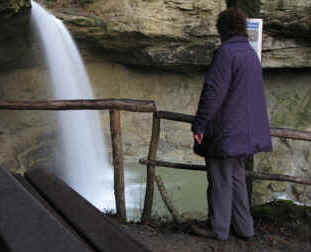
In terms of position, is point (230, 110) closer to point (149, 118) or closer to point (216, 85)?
point (216, 85)

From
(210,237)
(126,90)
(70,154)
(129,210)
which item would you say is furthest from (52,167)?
(210,237)

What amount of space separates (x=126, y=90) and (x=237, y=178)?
24.5 ft

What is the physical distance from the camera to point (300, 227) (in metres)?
3.26

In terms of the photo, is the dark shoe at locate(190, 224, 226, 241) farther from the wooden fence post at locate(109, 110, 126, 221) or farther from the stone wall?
the stone wall

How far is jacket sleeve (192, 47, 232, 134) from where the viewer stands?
8.12 feet

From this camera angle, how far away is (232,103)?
101 inches

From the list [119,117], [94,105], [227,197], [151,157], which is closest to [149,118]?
[151,157]

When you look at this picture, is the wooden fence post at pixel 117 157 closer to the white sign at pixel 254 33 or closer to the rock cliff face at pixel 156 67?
the white sign at pixel 254 33

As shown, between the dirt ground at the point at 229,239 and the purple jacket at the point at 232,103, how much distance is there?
681 mm

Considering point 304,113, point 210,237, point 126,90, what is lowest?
point 304,113

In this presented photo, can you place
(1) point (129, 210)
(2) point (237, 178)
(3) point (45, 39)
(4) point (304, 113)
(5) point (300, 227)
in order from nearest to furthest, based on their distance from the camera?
(2) point (237, 178) → (5) point (300, 227) → (1) point (129, 210) → (3) point (45, 39) → (4) point (304, 113)

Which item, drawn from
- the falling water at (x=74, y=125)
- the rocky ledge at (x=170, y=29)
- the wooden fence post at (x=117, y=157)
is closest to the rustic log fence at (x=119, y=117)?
the wooden fence post at (x=117, y=157)

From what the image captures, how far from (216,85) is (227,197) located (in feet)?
2.46

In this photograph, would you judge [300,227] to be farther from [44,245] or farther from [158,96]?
[158,96]
